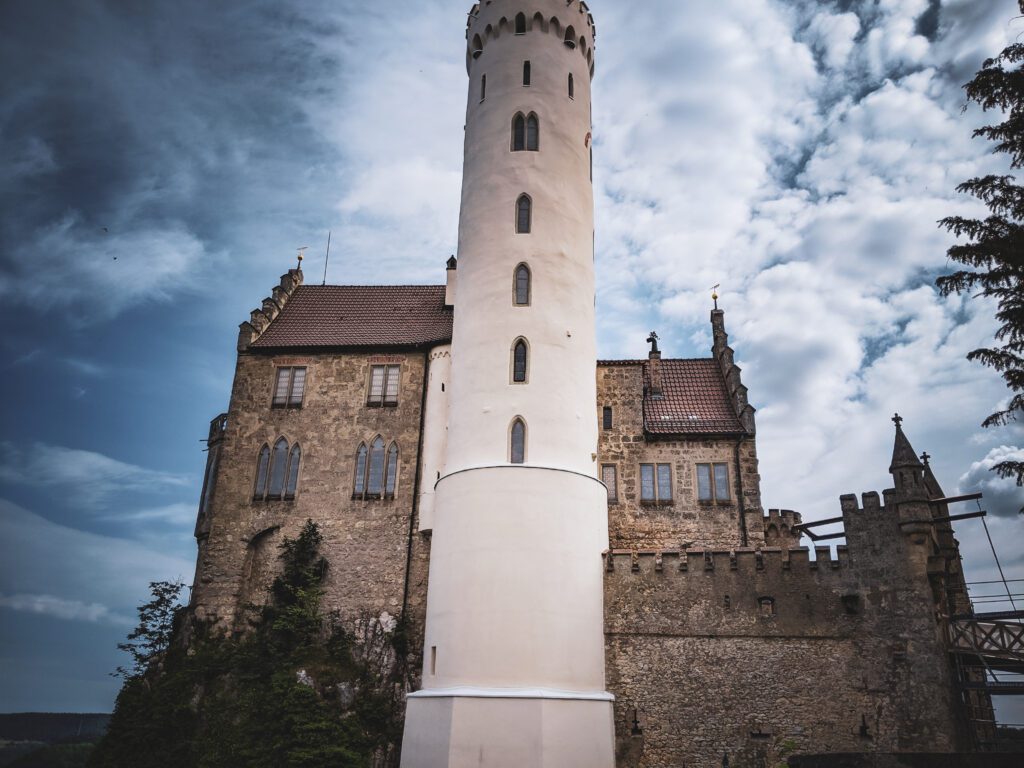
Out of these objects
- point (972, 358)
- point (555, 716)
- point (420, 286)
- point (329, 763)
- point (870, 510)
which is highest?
point (420, 286)

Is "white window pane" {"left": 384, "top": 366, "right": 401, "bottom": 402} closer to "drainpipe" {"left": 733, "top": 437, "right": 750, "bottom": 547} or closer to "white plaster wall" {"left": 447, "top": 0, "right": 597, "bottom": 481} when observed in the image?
"white plaster wall" {"left": 447, "top": 0, "right": 597, "bottom": 481}

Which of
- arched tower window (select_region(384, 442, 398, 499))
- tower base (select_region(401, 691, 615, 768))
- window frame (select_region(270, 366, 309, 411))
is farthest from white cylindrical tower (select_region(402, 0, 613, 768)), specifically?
window frame (select_region(270, 366, 309, 411))

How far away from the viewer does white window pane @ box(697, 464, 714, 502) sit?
2831 centimetres

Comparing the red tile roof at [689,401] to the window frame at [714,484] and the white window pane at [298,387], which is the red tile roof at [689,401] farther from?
the white window pane at [298,387]

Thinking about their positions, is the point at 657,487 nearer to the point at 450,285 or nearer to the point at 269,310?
the point at 450,285

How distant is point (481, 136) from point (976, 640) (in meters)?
21.8

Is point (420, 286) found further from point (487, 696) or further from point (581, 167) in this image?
point (487, 696)

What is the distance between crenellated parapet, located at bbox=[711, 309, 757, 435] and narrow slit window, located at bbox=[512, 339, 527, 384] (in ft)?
30.8

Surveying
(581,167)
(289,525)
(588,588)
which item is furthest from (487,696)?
(581,167)

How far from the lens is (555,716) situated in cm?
2025

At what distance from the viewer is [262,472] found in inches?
1144

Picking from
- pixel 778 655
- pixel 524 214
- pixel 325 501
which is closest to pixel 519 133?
pixel 524 214

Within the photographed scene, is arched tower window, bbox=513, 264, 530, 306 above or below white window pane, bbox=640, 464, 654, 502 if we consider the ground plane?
above

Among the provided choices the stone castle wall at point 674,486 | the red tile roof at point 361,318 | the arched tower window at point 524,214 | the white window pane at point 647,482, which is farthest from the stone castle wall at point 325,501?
the white window pane at point 647,482
